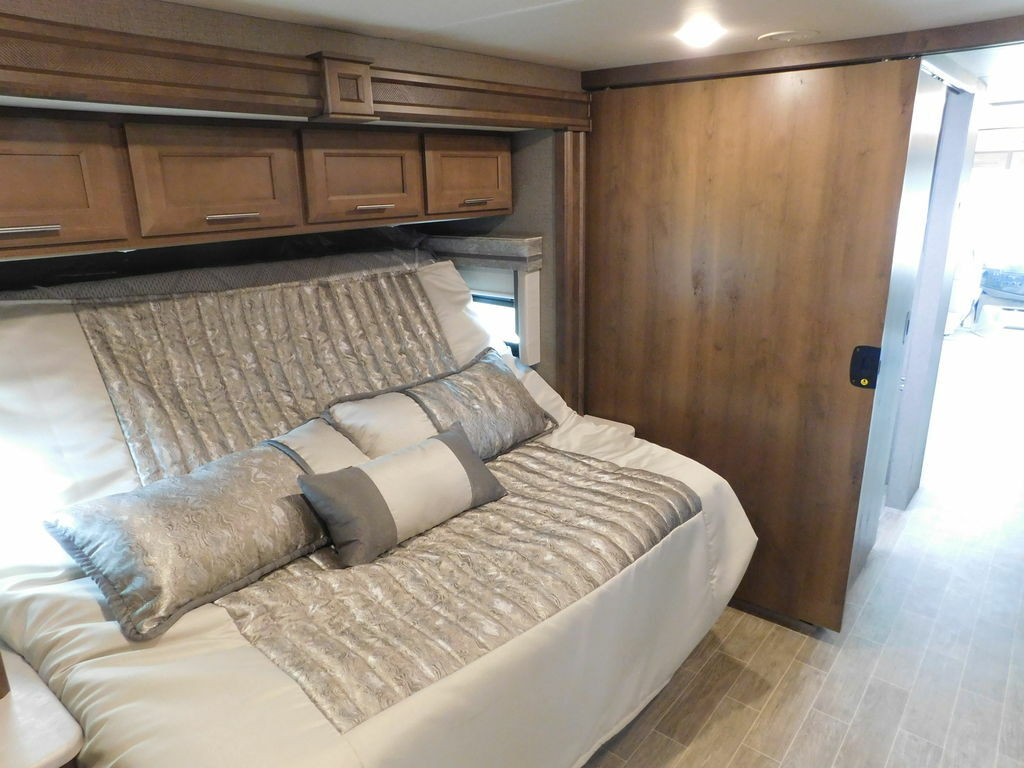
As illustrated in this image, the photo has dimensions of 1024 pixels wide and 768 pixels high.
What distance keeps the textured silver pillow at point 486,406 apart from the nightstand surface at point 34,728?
117 centimetres

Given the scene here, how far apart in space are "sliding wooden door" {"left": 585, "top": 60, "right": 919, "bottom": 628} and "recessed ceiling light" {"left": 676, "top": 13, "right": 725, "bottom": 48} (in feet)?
0.97

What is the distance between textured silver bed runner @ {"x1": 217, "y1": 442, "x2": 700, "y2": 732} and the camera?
4.35ft

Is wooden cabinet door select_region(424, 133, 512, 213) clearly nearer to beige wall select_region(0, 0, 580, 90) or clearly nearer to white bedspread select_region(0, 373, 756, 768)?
beige wall select_region(0, 0, 580, 90)

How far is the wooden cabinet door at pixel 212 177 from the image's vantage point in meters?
1.65

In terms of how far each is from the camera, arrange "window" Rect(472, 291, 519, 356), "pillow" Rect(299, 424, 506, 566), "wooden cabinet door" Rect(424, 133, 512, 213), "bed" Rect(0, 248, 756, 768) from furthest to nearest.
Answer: "window" Rect(472, 291, 519, 356) → "wooden cabinet door" Rect(424, 133, 512, 213) → "pillow" Rect(299, 424, 506, 566) → "bed" Rect(0, 248, 756, 768)

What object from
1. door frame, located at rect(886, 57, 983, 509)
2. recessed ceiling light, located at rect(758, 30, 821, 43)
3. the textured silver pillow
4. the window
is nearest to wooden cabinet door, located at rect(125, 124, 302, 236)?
the textured silver pillow

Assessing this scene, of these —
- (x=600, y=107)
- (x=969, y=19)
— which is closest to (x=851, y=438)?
(x=969, y=19)

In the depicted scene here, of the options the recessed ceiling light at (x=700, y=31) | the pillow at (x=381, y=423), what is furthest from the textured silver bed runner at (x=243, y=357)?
the recessed ceiling light at (x=700, y=31)

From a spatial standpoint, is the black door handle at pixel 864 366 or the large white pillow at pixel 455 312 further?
the large white pillow at pixel 455 312

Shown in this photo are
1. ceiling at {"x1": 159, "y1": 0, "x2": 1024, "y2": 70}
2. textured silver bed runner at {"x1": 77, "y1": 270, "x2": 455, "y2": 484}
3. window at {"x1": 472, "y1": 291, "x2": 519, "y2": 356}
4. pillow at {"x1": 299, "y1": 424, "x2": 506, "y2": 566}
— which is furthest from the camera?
window at {"x1": 472, "y1": 291, "x2": 519, "y2": 356}

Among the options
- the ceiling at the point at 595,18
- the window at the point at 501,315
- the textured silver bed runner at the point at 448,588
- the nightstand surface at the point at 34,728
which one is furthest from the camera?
the window at the point at 501,315

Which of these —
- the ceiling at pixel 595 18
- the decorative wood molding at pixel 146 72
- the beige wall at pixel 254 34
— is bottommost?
the decorative wood molding at pixel 146 72

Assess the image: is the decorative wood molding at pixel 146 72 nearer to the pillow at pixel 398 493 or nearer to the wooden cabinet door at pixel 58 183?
the wooden cabinet door at pixel 58 183

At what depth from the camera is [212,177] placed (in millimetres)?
1776
